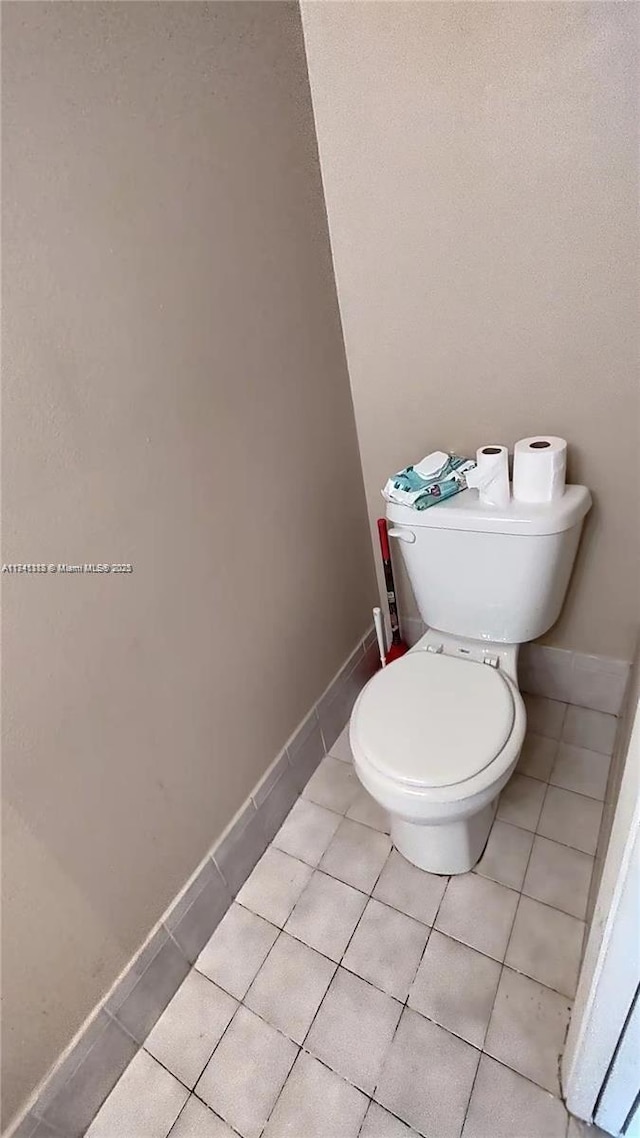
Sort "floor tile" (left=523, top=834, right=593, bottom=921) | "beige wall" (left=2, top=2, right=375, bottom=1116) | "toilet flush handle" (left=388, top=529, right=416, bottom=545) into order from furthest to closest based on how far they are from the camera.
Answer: "toilet flush handle" (left=388, top=529, right=416, bottom=545), "floor tile" (left=523, top=834, right=593, bottom=921), "beige wall" (left=2, top=2, right=375, bottom=1116)

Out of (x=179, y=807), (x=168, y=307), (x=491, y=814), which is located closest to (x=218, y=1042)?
(x=179, y=807)

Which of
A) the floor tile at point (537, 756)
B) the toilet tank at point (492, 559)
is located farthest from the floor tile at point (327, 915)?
the toilet tank at point (492, 559)

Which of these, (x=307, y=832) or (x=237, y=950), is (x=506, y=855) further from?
(x=237, y=950)

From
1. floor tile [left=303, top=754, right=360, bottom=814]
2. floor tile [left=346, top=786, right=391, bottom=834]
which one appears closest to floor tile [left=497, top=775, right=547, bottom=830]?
floor tile [left=346, top=786, right=391, bottom=834]

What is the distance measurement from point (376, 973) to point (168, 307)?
134 cm

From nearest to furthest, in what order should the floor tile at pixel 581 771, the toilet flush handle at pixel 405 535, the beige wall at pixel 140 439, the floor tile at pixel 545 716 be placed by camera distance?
1. the beige wall at pixel 140 439
2. the toilet flush handle at pixel 405 535
3. the floor tile at pixel 581 771
4. the floor tile at pixel 545 716

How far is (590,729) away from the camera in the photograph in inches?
62.2

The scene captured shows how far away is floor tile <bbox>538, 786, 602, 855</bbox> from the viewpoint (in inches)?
52.6

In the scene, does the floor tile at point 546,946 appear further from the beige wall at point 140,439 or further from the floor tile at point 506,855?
the beige wall at point 140,439

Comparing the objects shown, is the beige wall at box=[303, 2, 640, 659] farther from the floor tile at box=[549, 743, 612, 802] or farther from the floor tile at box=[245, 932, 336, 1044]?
the floor tile at box=[245, 932, 336, 1044]

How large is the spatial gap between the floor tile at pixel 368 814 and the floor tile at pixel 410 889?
95 mm

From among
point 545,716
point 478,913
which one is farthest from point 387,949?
point 545,716

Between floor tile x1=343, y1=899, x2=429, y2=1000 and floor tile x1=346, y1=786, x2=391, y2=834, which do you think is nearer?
floor tile x1=343, y1=899, x2=429, y2=1000

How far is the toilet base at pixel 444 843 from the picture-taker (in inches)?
48.8
